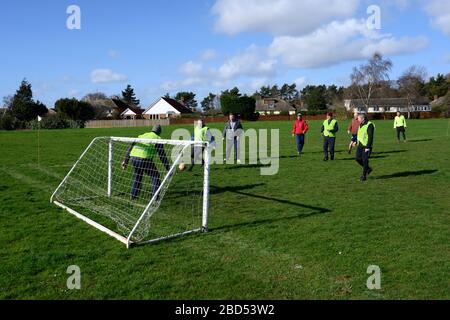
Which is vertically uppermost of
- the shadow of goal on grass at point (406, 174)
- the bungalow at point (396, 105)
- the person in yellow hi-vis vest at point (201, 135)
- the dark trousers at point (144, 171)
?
the bungalow at point (396, 105)

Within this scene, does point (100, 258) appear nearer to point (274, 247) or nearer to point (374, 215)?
point (274, 247)

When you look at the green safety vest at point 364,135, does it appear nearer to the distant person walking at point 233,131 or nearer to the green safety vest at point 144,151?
the distant person walking at point 233,131

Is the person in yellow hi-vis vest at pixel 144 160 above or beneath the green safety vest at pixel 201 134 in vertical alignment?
beneath

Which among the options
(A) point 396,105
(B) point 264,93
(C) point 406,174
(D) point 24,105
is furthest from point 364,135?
(B) point 264,93

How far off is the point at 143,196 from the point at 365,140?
5.80 metres

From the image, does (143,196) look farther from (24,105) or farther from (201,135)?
(24,105)

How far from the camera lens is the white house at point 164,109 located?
8969cm

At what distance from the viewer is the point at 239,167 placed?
14.7 meters

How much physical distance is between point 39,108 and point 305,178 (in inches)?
2357

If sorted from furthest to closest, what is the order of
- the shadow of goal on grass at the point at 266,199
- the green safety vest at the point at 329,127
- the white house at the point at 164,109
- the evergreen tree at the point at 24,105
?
the white house at the point at 164,109, the evergreen tree at the point at 24,105, the green safety vest at the point at 329,127, the shadow of goal on grass at the point at 266,199

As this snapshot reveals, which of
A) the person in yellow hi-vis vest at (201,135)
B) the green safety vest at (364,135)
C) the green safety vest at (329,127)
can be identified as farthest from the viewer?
the green safety vest at (329,127)

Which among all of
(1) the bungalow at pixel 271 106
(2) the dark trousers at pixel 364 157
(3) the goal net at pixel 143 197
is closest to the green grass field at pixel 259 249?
(3) the goal net at pixel 143 197

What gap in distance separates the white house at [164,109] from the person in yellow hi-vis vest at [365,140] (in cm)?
7830
